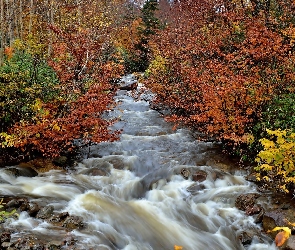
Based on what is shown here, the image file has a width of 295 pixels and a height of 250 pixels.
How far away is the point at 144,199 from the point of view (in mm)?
9742

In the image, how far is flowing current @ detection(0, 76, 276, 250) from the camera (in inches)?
297

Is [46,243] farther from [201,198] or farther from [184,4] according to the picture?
[184,4]

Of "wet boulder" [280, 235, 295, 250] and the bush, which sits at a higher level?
the bush

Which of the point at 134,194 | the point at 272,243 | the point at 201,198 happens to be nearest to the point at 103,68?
the point at 134,194

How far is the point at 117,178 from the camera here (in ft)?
35.3

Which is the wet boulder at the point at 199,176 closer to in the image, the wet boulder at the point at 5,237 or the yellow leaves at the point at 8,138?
the yellow leaves at the point at 8,138

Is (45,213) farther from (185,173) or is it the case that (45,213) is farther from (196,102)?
(196,102)

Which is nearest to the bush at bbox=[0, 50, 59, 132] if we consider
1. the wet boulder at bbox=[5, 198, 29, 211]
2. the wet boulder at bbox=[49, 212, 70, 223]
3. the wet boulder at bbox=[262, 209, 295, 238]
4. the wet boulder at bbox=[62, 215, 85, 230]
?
the wet boulder at bbox=[5, 198, 29, 211]

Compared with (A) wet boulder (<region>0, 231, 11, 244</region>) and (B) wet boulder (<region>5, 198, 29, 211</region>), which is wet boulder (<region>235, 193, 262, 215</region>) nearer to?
(B) wet boulder (<region>5, 198, 29, 211</region>)

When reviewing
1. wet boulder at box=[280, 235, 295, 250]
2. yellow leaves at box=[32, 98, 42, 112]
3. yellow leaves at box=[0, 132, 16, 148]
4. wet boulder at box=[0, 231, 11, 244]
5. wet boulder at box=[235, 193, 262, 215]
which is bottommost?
wet boulder at box=[280, 235, 295, 250]

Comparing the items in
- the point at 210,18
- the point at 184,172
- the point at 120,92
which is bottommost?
the point at 184,172

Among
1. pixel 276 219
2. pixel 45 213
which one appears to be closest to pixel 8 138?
pixel 45 213

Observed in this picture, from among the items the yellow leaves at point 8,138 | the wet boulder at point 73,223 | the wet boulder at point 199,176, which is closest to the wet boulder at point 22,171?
the yellow leaves at point 8,138

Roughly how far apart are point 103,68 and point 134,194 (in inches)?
279
